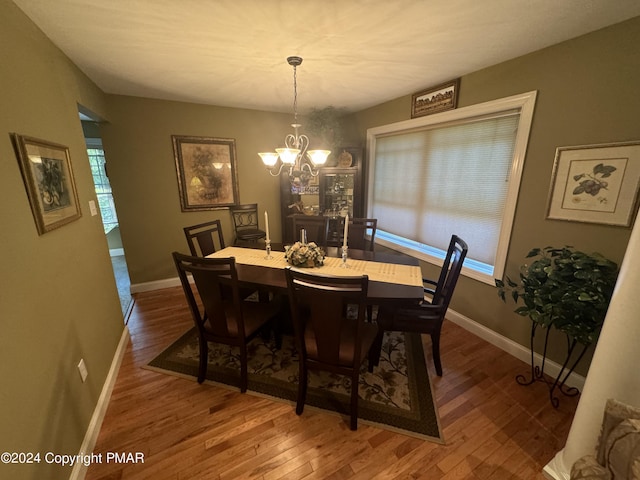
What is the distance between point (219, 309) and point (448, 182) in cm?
264

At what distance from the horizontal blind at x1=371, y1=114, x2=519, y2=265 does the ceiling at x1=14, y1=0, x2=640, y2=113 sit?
0.59m

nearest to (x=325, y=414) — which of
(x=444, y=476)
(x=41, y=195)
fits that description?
(x=444, y=476)

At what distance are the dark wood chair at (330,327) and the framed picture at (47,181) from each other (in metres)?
1.32

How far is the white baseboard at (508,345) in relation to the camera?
1.92 meters

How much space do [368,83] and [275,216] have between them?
2347 mm

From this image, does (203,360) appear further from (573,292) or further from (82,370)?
(573,292)

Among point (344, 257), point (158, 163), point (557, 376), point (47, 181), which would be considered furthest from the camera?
point (158, 163)

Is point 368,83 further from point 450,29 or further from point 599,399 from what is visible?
point 599,399

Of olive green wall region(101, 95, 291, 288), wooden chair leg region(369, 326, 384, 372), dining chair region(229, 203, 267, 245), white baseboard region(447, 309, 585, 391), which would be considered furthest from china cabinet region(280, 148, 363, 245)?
wooden chair leg region(369, 326, 384, 372)

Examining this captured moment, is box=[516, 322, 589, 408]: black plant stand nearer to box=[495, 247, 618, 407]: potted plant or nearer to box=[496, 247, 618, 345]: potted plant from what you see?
box=[495, 247, 618, 407]: potted plant

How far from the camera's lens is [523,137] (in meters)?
2.05

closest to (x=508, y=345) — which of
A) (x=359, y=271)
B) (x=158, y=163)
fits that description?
(x=359, y=271)

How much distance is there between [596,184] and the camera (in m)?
1.71

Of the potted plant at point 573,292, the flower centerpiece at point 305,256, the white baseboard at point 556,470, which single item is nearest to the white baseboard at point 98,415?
the flower centerpiece at point 305,256
